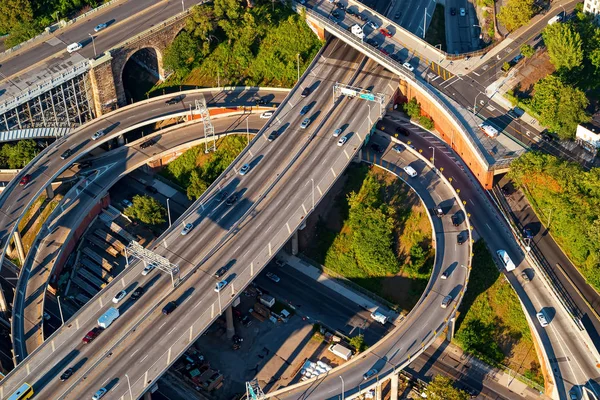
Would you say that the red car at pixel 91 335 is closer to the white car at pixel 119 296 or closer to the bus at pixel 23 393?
the white car at pixel 119 296

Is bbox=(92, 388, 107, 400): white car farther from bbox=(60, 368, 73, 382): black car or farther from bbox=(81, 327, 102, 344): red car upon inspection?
bbox=(81, 327, 102, 344): red car

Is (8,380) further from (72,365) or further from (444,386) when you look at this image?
(444,386)

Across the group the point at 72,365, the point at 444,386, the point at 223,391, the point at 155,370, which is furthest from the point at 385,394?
the point at 72,365

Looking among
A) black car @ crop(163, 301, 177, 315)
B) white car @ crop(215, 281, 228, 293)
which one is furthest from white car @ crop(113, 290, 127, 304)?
white car @ crop(215, 281, 228, 293)

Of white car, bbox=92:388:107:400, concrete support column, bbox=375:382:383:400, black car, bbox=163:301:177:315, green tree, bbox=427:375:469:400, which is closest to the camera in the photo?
white car, bbox=92:388:107:400

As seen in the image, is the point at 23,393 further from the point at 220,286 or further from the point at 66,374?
the point at 220,286

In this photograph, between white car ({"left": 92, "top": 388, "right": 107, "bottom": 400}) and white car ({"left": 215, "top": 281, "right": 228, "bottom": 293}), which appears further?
white car ({"left": 215, "top": 281, "right": 228, "bottom": 293})

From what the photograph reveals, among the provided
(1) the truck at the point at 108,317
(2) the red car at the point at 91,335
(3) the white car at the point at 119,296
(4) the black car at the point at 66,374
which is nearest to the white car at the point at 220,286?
(3) the white car at the point at 119,296
